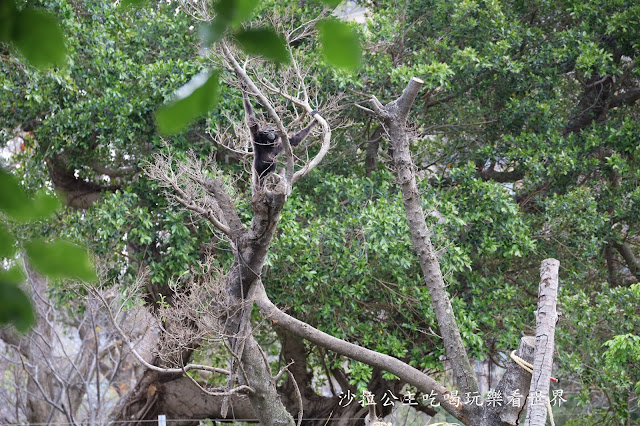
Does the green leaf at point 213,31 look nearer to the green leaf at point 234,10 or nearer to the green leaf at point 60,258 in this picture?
the green leaf at point 234,10

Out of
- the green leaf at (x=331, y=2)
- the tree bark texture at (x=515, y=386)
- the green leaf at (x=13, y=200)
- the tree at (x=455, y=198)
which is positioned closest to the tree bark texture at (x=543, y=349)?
the tree bark texture at (x=515, y=386)

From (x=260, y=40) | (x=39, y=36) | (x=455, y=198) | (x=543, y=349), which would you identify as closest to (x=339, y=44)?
(x=260, y=40)

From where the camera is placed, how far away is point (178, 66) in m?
4.87

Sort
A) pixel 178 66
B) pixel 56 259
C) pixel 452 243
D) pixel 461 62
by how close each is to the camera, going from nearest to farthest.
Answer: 1. pixel 56 259
2. pixel 452 243
3. pixel 178 66
4. pixel 461 62

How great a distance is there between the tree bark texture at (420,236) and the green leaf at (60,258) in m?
3.39

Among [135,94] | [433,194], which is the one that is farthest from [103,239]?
[433,194]

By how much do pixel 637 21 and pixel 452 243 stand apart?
2.43m

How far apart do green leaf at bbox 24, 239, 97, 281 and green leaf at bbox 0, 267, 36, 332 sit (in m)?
0.02

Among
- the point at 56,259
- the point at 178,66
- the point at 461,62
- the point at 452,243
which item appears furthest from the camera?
the point at 461,62

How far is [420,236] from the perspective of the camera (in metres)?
3.86

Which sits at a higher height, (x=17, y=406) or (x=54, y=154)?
(x=54, y=154)

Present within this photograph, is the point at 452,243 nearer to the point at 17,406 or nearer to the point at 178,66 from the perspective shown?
the point at 178,66

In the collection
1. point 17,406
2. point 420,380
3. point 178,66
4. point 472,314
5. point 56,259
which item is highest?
point 56,259

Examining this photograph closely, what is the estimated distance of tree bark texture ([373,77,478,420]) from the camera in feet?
12.5
